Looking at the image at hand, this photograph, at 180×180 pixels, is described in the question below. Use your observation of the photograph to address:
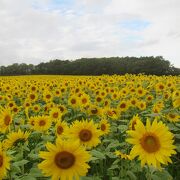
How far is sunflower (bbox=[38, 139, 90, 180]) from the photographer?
10.8 feet

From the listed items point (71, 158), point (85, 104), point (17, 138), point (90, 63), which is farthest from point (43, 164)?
point (90, 63)

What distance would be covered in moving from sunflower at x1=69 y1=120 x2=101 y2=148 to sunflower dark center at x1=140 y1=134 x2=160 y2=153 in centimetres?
91

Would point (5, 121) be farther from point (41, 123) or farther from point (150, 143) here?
point (150, 143)

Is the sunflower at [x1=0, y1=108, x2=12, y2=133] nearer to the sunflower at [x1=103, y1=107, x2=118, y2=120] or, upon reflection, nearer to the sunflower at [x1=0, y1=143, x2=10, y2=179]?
the sunflower at [x1=103, y1=107, x2=118, y2=120]

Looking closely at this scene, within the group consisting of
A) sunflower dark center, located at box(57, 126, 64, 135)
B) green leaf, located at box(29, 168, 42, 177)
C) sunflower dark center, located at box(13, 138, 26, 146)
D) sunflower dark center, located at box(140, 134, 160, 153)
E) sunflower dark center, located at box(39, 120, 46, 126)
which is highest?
sunflower dark center, located at box(140, 134, 160, 153)

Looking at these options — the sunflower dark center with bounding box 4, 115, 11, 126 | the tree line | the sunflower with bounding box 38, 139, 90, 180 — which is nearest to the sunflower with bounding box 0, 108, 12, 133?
the sunflower dark center with bounding box 4, 115, 11, 126

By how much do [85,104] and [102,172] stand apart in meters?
2.51

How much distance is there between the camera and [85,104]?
7824mm

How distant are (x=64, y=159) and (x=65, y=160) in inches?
0.5

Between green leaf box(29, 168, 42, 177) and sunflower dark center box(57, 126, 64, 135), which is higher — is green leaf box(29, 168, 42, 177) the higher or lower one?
the lower one

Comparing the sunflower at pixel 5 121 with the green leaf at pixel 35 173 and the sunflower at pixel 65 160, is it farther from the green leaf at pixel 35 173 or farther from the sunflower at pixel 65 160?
the sunflower at pixel 65 160

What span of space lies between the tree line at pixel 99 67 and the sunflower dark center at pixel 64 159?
34028 mm

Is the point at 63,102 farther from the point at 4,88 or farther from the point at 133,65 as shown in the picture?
the point at 133,65

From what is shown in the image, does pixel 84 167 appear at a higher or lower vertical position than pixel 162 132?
lower
